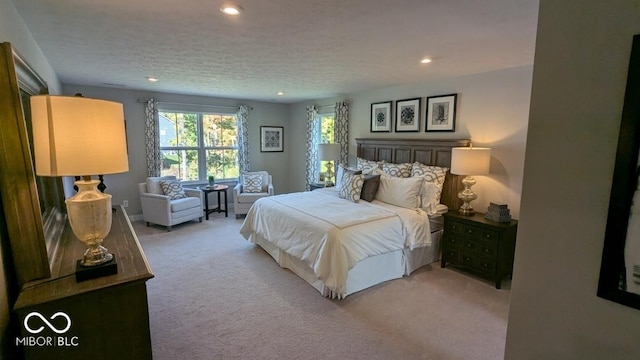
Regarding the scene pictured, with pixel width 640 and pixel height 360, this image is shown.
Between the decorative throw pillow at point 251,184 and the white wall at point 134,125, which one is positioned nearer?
the white wall at point 134,125

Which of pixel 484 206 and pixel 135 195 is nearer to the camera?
pixel 484 206

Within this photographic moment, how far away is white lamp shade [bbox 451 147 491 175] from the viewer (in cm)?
341

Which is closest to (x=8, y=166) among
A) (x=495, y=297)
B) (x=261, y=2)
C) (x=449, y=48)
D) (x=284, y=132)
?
(x=261, y=2)

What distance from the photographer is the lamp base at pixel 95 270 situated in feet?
4.67

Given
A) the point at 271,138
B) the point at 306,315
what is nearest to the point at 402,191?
the point at 306,315

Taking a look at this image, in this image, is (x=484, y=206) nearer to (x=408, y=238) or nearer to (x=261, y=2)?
(x=408, y=238)

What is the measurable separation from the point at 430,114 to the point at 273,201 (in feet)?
8.30

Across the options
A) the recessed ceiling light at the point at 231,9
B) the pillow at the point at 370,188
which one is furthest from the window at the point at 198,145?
the recessed ceiling light at the point at 231,9

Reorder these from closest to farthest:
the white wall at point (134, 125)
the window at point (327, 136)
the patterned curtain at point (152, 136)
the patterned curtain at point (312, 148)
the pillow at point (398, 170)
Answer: the pillow at point (398, 170) < the white wall at point (134, 125) < the patterned curtain at point (152, 136) < the window at point (327, 136) < the patterned curtain at point (312, 148)

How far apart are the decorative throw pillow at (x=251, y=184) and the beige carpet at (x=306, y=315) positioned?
2288 mm

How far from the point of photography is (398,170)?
431 cm

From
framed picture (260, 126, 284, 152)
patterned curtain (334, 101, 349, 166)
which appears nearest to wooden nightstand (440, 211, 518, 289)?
patterned curtain (334, 101, 349, 166)

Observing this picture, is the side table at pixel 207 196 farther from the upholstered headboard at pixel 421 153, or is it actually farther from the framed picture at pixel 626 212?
the framed picture at pixel 626 212

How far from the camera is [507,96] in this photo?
3.44 metres
